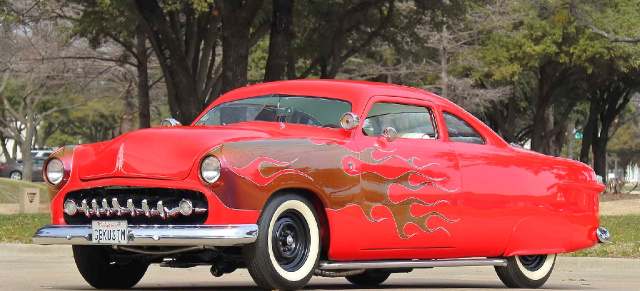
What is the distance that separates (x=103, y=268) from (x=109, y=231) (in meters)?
1.16

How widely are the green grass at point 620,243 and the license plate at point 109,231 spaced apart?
27.9 feet

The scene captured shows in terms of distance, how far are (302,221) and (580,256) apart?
753 cm

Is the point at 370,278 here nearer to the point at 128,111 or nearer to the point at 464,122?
the point at 464,122

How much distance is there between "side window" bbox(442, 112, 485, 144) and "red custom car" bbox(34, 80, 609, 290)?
15 mm

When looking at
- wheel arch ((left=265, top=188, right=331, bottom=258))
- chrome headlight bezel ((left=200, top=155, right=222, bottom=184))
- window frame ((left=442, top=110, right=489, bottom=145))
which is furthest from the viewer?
window frame ((left=442, top=110, right=489, bottom=145))

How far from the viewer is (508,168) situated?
937 centimetres

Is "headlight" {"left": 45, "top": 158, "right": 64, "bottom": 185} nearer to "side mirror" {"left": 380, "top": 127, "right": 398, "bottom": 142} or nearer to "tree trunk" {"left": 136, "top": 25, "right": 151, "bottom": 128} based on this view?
"side mirror" {"left": 380, "top": 127, "right": 398, "bottom": 142}

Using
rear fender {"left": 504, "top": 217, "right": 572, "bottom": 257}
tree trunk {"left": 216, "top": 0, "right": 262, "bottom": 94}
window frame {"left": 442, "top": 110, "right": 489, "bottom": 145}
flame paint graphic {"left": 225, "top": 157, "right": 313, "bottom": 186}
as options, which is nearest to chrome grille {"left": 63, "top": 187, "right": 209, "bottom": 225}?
flame paint graphic {"left": 225, "top": 157, "right": 313, "bottom": 186}

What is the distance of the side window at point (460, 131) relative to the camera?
9.23m

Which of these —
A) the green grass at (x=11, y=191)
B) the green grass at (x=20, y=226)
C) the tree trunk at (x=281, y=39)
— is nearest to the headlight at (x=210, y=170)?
the green grass at (x=20, y=226)

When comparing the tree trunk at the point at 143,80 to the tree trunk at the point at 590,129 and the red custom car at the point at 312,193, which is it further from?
the tree trunk at the point at 590,129

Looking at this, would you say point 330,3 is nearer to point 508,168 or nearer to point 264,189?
point 508,168

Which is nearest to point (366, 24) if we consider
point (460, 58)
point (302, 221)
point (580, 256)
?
point (580, 256)

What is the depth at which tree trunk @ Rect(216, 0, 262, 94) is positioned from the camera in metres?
21.5
